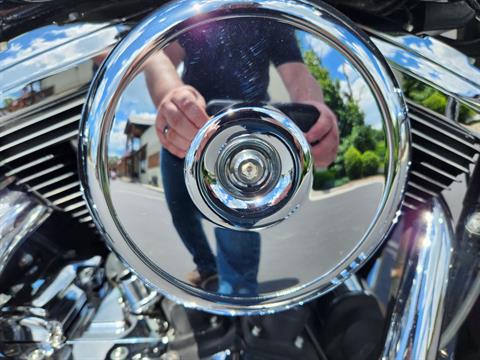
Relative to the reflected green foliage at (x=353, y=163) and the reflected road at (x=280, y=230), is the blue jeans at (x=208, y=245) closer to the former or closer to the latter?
the reflected road at (x=280, y=230)

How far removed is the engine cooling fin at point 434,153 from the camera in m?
0.77

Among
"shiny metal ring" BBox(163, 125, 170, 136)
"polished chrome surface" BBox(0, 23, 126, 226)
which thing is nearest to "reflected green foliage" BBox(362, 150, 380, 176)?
"shiny metal ring" BBox(163, 125, 170, 136)

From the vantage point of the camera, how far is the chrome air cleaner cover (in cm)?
64

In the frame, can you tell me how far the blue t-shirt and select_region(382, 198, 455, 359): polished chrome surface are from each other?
36cm

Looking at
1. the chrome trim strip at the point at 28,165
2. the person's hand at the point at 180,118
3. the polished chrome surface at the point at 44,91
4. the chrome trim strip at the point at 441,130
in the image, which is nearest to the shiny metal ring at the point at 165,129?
the person's hand at the point at 180,118

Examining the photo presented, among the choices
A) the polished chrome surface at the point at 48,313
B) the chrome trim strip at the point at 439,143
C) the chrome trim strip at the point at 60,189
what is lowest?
the polished chrome surface at the point at 48,313

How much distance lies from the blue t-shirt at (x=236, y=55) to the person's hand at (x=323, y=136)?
7 cm

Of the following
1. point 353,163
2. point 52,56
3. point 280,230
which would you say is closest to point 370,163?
point 353,163

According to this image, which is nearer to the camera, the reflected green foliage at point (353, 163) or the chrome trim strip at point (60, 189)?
the reflected green foliage at point (353, 163)

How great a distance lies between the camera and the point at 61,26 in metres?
0.72

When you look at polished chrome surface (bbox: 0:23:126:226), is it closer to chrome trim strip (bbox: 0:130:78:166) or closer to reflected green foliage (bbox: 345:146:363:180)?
chrome trim strip (bbox: 0:130:78:166)

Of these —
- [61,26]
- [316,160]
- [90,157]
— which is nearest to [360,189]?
[316,160]

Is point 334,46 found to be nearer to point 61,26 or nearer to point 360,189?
point 360,189

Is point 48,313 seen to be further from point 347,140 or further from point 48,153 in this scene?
point 347,140
